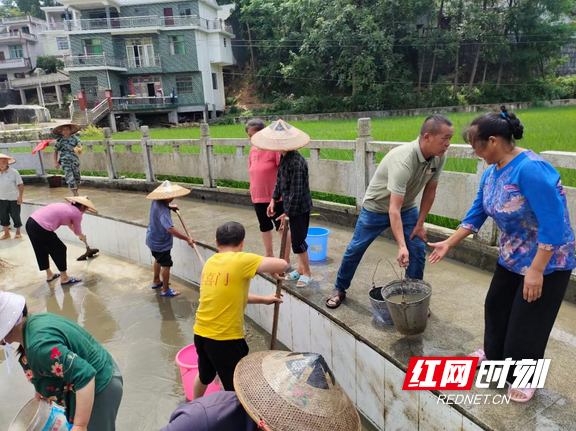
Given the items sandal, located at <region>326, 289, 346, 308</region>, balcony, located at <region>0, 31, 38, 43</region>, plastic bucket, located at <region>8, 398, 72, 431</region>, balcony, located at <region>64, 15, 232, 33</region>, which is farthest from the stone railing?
balcony, located at <region>0, 31, 38, 43</region>

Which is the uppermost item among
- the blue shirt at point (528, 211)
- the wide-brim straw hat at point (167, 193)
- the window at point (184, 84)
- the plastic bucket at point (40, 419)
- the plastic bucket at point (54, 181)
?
the window at point (184, 84)

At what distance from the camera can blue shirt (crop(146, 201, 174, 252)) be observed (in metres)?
5.00

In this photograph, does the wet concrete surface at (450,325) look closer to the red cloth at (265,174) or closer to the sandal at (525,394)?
the sandal at (525,394)

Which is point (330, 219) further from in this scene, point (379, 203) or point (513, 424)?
point (513, 424)

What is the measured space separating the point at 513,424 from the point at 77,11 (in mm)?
35779

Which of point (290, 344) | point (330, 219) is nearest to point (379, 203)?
point (290, 344)

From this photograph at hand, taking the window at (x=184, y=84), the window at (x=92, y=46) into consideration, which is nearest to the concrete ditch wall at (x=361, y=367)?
the window at (x=184, y=84)

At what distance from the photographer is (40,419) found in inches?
78.9

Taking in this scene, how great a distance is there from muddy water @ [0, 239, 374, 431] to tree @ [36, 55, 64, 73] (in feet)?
131

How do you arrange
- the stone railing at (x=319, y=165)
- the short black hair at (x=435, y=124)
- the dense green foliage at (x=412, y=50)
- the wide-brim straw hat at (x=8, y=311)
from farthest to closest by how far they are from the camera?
the dense green foliage at (x=412, y=50), the stone railing at (x=319, y=165), the short black hair at (x=435, y=124), the wide-brim straw hat at (x=8, y=311)

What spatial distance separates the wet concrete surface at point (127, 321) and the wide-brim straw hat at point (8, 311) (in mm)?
1864

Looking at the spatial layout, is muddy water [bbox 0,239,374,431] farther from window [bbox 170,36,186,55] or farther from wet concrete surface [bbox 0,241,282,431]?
window [bbox 170,36,186,55]

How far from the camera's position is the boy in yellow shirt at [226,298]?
8.91ft

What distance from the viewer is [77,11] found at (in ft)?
100
